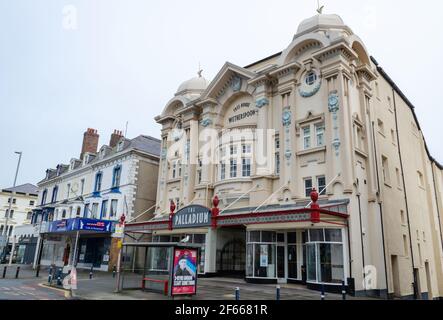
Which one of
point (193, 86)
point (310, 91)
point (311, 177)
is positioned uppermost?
point (193, 86)

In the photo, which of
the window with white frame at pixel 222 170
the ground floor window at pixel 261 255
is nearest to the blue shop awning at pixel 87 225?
the window with white frame at pixel 222 170

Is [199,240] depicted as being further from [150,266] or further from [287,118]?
[287,118]

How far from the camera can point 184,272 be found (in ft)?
48.9

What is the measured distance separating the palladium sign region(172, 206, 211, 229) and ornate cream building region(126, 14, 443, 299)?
0.06 meters

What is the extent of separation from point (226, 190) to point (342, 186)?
29.4 ft

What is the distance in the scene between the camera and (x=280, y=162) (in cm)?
2320

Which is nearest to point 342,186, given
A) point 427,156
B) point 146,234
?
point 146,234

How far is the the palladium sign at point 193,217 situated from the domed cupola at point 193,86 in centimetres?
1467

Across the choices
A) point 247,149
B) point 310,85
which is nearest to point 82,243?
point 247,149

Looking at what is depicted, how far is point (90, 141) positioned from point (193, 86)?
2034cm

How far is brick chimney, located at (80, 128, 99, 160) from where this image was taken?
46103 millimetres

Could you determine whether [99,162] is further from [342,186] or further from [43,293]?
[342,186]

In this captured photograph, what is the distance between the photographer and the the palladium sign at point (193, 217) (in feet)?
67.8

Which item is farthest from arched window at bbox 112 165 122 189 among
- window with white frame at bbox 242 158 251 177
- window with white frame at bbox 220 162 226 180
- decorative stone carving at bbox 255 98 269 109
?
decorative stone carving at bbox 255 98 269 109
